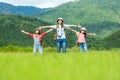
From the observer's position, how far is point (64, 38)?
1494 centimetres

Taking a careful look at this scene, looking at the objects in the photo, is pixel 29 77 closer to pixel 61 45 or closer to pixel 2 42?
pixel 61 45

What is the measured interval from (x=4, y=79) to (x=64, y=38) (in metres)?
11.6

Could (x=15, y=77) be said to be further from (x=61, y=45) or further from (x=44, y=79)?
(x=61, y=45)

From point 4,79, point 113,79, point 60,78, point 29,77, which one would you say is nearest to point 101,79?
point 113,79

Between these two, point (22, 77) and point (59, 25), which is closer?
point (22, 77)

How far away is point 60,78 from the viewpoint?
3148 mm

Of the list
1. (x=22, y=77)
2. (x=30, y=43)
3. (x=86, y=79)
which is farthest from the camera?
(x=30, y=43)

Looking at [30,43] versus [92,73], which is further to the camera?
[30,43]

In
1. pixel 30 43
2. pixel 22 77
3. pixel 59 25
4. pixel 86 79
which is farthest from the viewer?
pixel 30 43

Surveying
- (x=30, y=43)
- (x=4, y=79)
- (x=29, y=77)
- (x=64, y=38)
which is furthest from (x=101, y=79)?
(x=30, y=43)

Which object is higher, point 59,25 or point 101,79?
point 59,25

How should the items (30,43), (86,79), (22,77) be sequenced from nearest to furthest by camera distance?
(86,79), (22,77), (30,43)

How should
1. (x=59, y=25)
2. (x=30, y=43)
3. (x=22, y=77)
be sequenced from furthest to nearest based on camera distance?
(x=30, y=43), (x=59, y=25), (x=22, y=77)

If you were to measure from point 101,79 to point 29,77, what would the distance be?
0.73 meters
